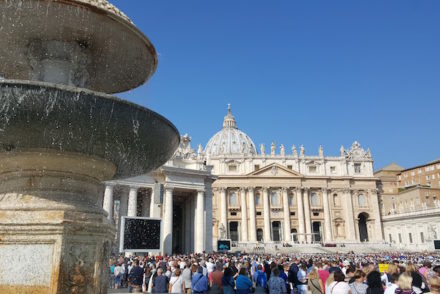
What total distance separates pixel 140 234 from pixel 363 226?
57.5 m

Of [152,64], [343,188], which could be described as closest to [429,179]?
[343,188]

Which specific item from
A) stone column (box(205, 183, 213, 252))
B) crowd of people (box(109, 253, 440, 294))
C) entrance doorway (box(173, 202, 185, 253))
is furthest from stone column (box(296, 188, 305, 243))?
crowd of people (box(109, 253, 440, 294))

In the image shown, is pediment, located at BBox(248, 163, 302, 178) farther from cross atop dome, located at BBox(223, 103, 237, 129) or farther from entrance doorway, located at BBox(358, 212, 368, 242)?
cross atop dome, located at BBox(223, 103, 237, 129)

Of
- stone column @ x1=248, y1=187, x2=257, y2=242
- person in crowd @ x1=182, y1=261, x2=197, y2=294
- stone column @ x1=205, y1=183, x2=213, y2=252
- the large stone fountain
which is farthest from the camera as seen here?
stone column @ x1=248, y1=187, x2=257, y2=242

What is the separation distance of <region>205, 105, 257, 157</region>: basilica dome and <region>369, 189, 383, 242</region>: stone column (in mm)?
31705

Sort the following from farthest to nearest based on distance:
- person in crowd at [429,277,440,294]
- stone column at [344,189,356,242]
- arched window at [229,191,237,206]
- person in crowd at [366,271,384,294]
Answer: arched window at [229,191,237,206] < stone column at [344,189,356,242] < person in crowd at [366,271,384,294] < person in crowd at [429,277,440,294]

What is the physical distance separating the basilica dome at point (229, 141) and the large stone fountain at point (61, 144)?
84.5 metres

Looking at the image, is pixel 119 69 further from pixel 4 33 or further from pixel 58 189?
pixel 58 189

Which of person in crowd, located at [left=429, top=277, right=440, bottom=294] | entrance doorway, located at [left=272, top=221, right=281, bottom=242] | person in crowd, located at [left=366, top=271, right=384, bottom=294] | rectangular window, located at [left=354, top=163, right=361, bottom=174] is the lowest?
person in crowd, located at [left=366, top=271, right=384, bottom=294]

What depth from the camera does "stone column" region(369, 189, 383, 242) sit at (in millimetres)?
63375

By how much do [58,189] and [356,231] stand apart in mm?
65734

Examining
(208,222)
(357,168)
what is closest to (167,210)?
(208,222)

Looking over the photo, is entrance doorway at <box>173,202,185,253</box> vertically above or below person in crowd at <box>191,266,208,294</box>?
above

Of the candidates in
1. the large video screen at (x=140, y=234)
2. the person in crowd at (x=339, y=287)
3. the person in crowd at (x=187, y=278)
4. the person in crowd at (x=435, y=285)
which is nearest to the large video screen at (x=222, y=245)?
the large video screen at (x=140, y=234)
